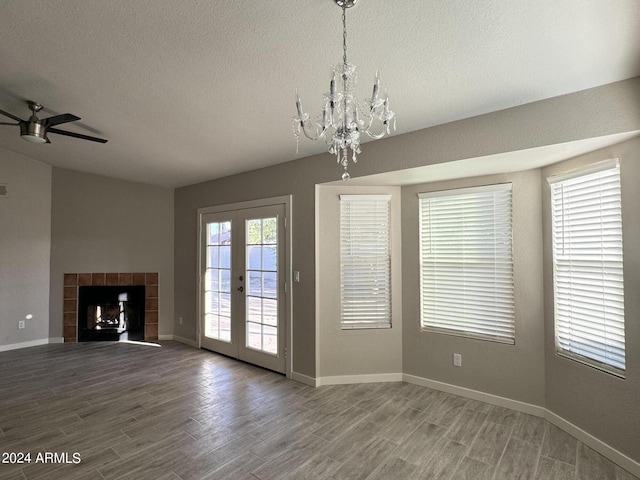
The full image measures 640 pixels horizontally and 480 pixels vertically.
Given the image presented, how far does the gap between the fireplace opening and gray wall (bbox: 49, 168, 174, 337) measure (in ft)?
0.97

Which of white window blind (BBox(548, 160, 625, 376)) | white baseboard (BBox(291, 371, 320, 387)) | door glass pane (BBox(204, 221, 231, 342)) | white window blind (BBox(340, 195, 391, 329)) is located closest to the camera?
white window blind (BBox(548, 160, 625, 376))

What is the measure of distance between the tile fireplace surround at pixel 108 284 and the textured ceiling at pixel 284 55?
9.81 ft

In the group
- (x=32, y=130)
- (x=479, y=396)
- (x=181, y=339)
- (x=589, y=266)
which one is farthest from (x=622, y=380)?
(x=181, y=339)

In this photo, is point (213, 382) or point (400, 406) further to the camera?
point (213, 382)

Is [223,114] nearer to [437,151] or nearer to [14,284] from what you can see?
[437,151]

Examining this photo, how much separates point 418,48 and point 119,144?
3410 mm

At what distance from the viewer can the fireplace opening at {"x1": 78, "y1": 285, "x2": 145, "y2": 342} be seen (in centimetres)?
529

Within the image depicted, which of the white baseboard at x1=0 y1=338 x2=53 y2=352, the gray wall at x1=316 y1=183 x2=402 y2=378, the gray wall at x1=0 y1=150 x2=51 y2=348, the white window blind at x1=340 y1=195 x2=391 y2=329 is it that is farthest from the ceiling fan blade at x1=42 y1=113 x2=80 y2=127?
the white baseboard at x1=0 y1=338 x2=53 y2=352

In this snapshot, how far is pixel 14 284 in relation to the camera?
15.8 ft

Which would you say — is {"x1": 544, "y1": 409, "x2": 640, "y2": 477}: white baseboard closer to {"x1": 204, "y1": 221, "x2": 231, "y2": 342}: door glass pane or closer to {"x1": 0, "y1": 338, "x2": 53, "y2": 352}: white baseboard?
{"x1": 204, "y1": 221, "x2": 231, "y2": 342}: door glass pane

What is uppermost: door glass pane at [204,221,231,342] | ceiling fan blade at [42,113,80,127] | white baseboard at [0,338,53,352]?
ceiling fan blade at [42,113,80,127]

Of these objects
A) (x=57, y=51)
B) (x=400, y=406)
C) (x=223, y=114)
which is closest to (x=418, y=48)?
(x=223, y=114)

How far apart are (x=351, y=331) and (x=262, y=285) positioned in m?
1.27

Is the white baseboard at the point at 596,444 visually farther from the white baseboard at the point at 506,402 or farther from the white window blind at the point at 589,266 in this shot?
the white window blind at the point at 589,266
